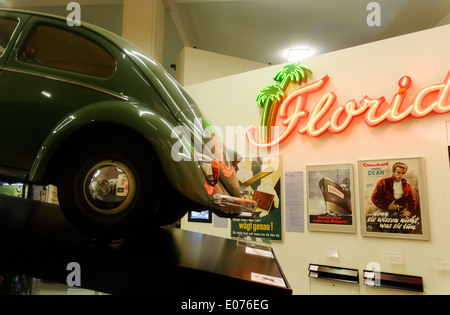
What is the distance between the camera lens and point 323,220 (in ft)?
11.3

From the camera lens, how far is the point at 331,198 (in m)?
3.45

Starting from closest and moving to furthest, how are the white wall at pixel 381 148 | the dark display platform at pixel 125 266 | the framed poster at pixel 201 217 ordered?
the dark display platform at pixel 125 266
the white wall at pixel 381 148
the framed poster at pixel 201 217

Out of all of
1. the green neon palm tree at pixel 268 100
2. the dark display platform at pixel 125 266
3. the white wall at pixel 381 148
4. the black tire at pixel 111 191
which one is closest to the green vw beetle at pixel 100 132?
the black tire at pixel 111 191

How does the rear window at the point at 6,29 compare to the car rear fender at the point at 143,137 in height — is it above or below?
above

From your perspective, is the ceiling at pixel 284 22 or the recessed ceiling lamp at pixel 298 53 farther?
the recessed ceiling lamp at pixel 298 53

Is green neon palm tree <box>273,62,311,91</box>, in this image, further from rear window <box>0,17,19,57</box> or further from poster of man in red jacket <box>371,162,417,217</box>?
rear window <box>0,17,19,57</box>

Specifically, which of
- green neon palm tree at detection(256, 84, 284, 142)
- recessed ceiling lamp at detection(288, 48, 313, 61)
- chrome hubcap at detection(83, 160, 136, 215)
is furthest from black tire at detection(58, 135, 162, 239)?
recessed ceiling lamp at detection(288, 48, 313, 61)

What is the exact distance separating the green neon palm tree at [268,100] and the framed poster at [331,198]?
2.93 feet

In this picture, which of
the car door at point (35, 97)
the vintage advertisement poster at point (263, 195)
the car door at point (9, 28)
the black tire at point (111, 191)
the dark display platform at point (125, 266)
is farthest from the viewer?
the vintage advertisement poster at point (263, 195)

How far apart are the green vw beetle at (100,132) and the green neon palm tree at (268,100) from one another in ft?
8.20

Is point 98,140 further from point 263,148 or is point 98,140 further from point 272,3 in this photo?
point 272,3

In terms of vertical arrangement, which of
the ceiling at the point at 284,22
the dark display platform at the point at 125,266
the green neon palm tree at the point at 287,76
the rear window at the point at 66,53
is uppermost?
the ceiling at the point at 284,22

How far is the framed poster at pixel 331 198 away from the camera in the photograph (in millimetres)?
3312

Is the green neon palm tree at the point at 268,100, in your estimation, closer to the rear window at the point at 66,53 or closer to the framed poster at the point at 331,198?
the framed poster at the point at 331,198
